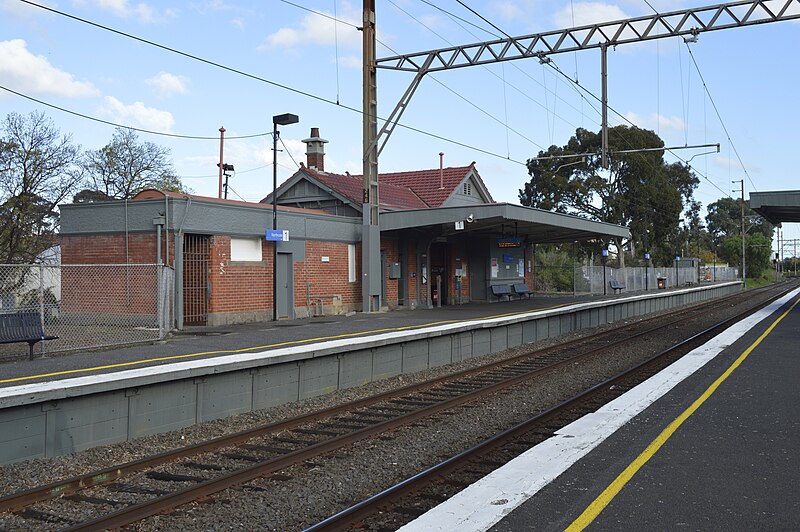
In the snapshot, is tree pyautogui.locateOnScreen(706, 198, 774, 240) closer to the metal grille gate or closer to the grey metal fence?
the grey metal fence

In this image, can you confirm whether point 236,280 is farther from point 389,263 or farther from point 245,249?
point 389,263

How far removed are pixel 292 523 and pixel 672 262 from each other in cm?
6762

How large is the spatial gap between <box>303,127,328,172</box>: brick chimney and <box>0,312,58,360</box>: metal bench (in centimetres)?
2354

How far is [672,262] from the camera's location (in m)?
68.2

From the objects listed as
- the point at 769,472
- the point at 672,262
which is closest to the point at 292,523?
the point at 769,472

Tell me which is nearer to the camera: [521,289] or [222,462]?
[222,462]

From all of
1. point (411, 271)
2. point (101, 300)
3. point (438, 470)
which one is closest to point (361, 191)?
point (411, 271)

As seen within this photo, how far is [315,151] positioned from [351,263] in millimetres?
11688

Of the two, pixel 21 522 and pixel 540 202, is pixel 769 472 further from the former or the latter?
pixel 540 202

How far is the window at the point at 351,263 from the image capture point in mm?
24594

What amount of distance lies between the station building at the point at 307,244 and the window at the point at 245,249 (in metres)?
0.03

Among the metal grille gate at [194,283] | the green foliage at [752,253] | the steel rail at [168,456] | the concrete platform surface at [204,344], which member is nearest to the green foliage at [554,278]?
the concrete platform surface at [204,344]

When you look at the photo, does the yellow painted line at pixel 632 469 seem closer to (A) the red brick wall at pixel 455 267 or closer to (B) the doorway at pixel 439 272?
(B) the doorway at pixel 439 272

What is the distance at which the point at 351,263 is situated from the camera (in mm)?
24750
